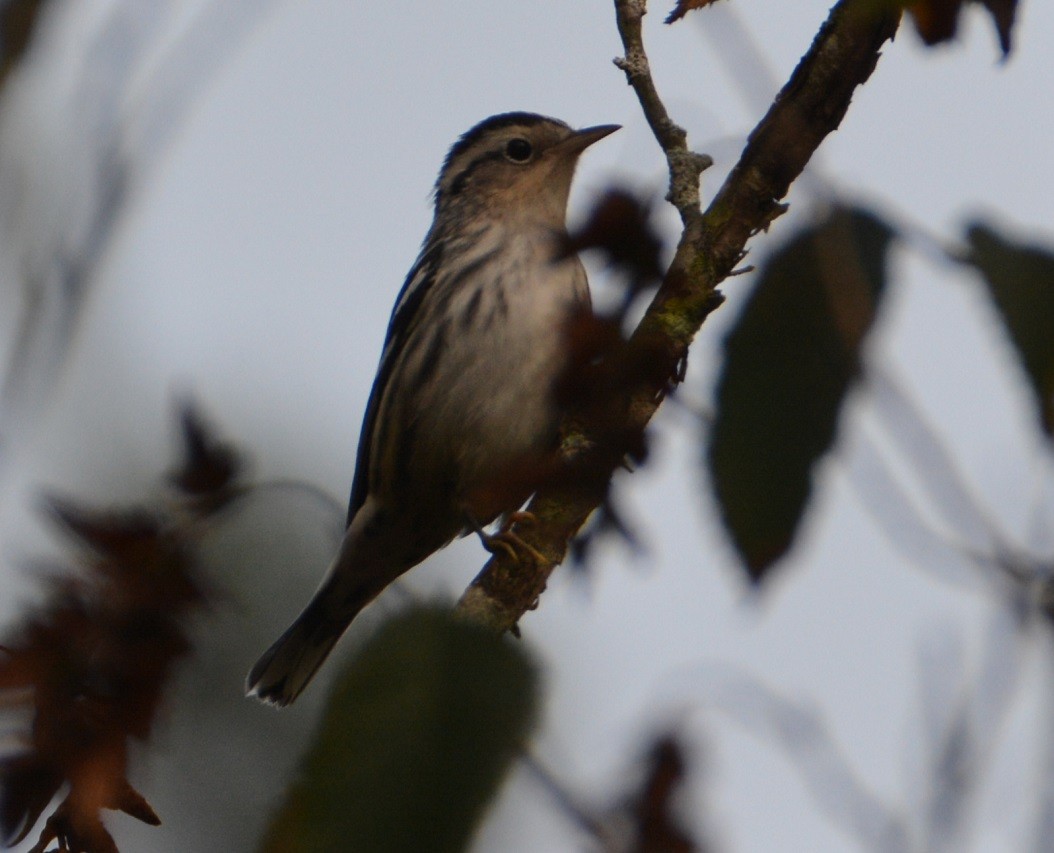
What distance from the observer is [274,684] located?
729cm

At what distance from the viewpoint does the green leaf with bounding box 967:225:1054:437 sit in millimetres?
1569

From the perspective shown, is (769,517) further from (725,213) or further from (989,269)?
(725,213)

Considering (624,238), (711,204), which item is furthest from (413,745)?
(711,204)

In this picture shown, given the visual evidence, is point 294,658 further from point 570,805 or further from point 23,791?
point 570,805

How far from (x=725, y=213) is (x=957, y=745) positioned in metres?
1.84

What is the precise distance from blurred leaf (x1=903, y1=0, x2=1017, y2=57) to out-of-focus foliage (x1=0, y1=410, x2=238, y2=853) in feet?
4.59

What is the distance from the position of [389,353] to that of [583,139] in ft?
5.81

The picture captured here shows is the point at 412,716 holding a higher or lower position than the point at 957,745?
higher

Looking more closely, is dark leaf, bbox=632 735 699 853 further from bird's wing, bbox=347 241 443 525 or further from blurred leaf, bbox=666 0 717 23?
bird's wing, bbox=347 241 443 525

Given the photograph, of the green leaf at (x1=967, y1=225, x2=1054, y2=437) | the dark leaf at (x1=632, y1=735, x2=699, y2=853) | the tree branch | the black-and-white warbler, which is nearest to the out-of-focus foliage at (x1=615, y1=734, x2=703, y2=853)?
the dark leaf at (x1=632, y1=735, x2=699, y2=853)

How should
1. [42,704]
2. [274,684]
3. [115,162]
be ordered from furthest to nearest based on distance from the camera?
[274,684], [115,162], [42,704]

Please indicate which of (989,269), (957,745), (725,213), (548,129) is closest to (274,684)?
(548,129)

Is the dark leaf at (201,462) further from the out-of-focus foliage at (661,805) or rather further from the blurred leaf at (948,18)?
the blurred leaf at (948,18)

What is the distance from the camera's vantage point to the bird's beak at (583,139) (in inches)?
313
